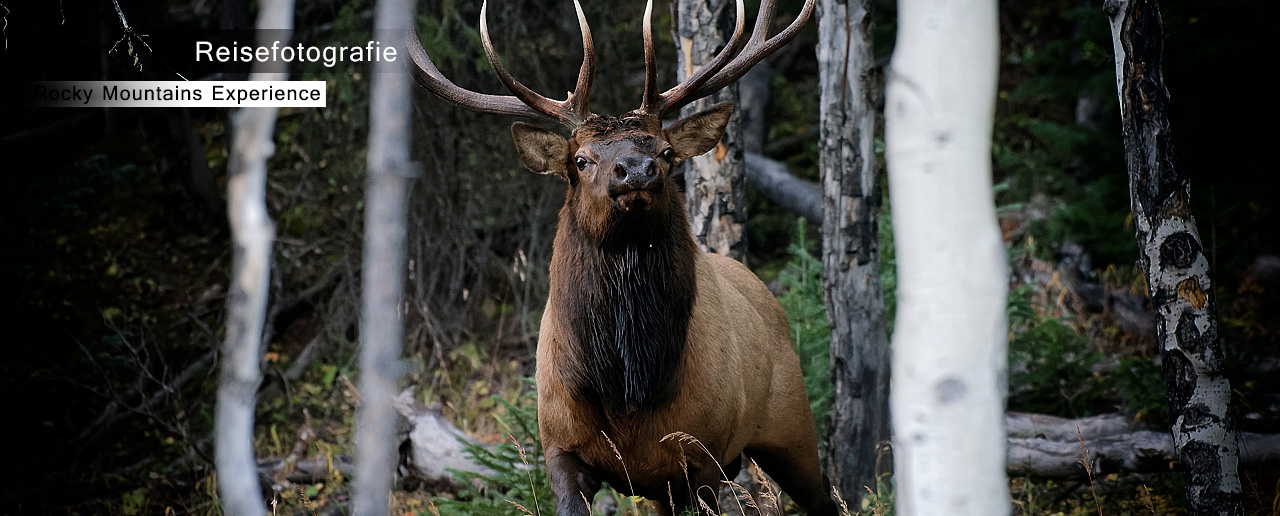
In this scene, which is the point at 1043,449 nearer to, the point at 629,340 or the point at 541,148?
the point at 629,340

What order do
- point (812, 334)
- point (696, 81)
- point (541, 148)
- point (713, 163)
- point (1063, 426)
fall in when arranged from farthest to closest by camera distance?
point (812, 334)
point (1063, 426)
point (713, 163)
point (696, 81)
point (541, 148)

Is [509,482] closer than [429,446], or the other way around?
[509,482]

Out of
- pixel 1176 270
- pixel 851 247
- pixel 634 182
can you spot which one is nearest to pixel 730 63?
pixel 634 182

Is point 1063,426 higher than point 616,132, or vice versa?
point 616,132

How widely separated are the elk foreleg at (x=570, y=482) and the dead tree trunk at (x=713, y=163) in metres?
1.91

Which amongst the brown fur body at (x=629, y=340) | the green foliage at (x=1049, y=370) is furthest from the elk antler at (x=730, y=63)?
the green foliage at (x=1049, y=370)

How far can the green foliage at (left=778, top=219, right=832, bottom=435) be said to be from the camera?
5.62m

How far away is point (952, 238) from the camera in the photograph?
82.2 inches

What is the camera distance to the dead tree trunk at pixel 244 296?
2207 millimetres

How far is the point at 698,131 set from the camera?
4.31m

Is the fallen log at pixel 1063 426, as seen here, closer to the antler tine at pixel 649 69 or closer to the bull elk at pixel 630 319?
the bull elk at pixel 630 319

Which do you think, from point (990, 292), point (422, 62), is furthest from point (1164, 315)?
point (422, 62)

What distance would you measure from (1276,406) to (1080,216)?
2847mm

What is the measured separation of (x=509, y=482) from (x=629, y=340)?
159cm
